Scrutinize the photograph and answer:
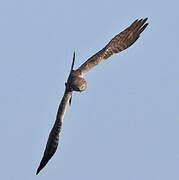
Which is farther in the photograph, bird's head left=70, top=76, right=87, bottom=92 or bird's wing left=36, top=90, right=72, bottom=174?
bird's head left=70, top=76, right=87, bottom=92

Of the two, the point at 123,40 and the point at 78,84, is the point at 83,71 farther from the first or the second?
the point at 123,40

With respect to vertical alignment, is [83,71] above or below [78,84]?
above

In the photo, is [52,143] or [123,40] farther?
[123,40]

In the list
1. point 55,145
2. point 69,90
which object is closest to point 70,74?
point 69,90

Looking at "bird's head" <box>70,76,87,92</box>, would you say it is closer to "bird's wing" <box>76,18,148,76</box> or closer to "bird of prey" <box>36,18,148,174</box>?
"bird of prey" <box>36,18,148,174</box>

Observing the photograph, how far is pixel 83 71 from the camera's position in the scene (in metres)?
38.8

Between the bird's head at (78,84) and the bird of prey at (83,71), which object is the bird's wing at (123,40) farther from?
the bird's head at (78,84)

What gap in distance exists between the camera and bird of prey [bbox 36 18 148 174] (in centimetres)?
3612

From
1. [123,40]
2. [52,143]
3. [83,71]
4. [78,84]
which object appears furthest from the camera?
[123,40]

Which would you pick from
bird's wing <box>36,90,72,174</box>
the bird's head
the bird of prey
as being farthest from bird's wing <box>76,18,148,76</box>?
bird's wing <box>36,90,72,174</box>

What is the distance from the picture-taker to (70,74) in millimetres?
38094

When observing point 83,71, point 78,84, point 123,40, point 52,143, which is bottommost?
point 52,143

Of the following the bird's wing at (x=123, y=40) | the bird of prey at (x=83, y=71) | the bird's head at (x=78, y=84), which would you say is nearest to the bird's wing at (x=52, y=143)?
the bird of prey at (x=83, y=71)

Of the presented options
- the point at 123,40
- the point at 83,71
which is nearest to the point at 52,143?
the point at 83,71
